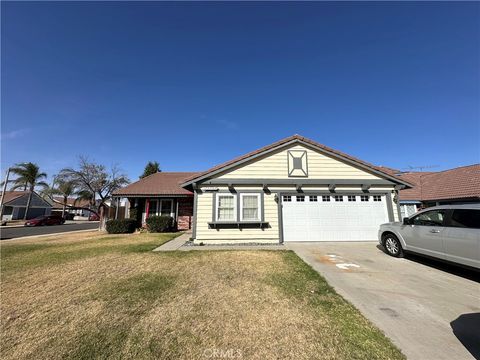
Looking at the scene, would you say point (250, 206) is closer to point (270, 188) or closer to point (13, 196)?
point (270, 188)

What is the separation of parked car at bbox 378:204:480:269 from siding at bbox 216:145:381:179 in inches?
164

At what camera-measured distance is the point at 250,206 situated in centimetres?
1090

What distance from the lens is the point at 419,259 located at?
296 inches

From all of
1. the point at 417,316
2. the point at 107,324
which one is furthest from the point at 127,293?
the point at 417,316

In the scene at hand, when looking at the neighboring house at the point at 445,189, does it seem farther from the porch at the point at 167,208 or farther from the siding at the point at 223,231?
the porch at the point at 167,208

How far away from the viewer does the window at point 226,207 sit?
10.8 m

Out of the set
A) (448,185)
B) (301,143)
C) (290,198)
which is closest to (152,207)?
(290,198)

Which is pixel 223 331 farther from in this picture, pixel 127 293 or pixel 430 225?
pixel 430 225

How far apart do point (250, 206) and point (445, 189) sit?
60.8 feet

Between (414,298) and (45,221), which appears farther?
(45,221)

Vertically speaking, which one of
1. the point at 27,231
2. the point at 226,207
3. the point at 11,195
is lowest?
the point at 27,231

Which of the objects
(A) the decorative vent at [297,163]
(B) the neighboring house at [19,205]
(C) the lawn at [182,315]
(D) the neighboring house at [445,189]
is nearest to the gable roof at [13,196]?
(B) the neighboring house at [19,205]

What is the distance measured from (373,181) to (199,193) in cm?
888

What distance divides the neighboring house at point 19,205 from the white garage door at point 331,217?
49932mm
